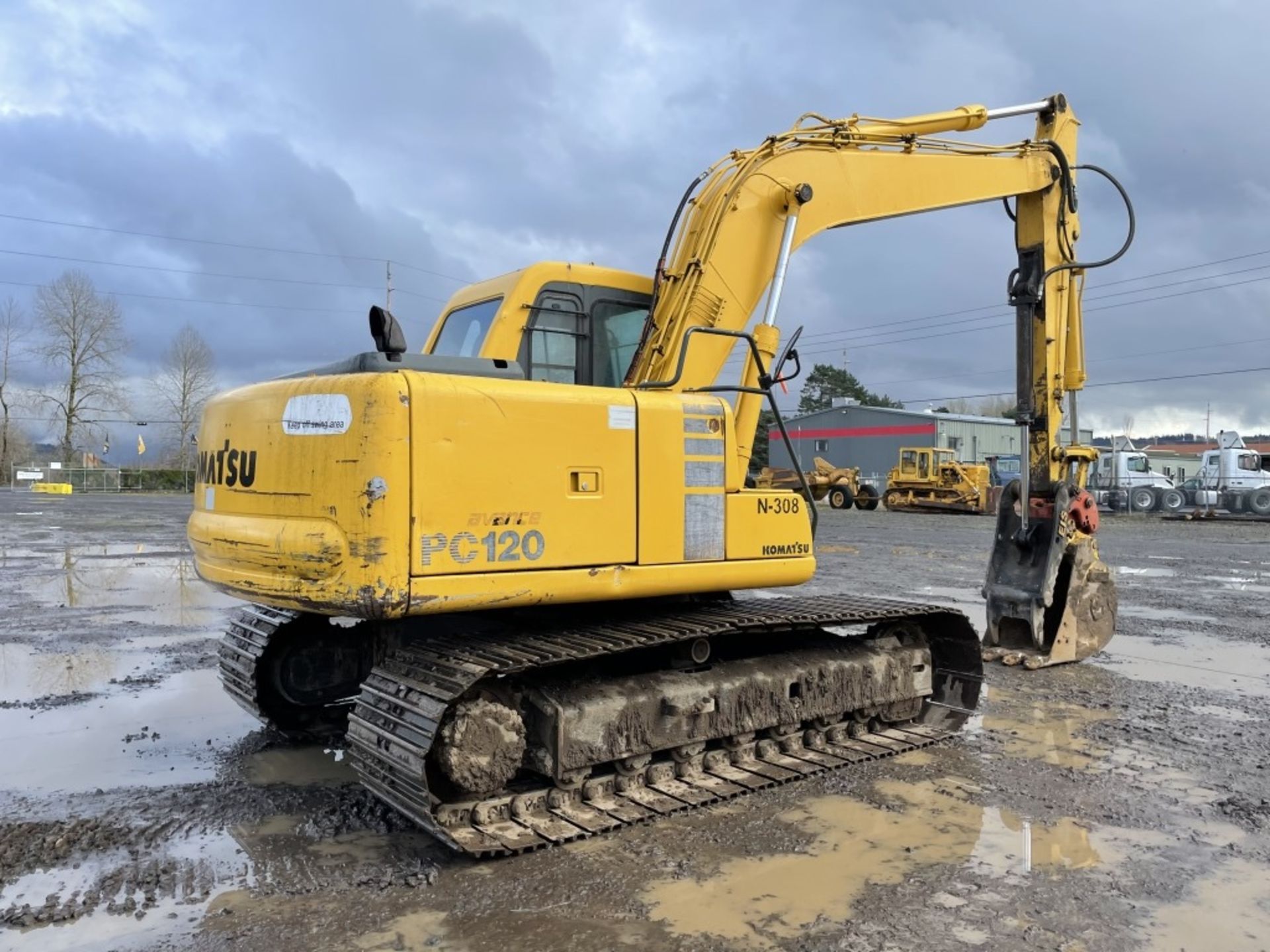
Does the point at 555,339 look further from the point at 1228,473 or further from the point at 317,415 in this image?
the point at 1228,473

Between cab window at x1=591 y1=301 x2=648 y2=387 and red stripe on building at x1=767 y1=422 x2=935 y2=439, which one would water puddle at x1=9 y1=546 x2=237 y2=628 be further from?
red stripe on building at x1=767 y1=422 x2=935 y2=439

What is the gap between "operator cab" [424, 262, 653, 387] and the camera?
18.2ft

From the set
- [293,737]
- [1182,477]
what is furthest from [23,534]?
[1182,477]

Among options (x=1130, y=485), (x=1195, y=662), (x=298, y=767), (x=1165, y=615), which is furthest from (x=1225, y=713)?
(x=1130, y=485)

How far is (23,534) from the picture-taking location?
22297 mm

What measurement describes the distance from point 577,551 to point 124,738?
351 cm

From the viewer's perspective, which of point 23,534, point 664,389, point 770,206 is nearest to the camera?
point 664,389

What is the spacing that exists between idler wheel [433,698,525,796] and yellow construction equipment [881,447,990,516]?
114 feet

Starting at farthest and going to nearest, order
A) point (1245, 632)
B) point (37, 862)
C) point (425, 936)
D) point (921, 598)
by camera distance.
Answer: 1. point (921, 598)
2. point (1245, 632)
3. point (37, 862)
4. point (425, 936)

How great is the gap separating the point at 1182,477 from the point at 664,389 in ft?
243

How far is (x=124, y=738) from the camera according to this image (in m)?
6.14

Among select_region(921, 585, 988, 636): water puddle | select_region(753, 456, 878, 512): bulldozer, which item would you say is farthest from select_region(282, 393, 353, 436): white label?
select_region(753, 456, 878, 512): bulldozer

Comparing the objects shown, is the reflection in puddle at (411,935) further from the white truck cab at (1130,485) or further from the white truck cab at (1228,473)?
the white truck cab at (1130,485)

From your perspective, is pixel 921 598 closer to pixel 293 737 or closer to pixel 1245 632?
pixel 1245 632
